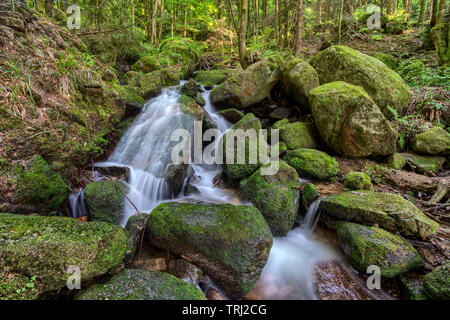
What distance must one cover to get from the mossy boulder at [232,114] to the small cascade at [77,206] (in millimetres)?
4959

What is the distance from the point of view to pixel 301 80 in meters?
6.75

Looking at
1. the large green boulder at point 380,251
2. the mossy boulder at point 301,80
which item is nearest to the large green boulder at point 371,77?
the mossy boulder at point 301,80

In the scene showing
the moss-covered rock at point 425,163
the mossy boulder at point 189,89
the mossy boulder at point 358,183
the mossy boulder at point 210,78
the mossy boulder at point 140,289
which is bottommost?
the mossy boulder at point 140,289

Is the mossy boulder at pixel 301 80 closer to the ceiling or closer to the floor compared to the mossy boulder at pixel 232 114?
closer to the ceiling

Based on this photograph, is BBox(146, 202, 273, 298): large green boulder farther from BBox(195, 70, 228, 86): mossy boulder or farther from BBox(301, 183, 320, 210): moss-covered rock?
BBox(195, 70, 228, 86): mossy boulder

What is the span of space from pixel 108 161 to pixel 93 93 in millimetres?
1559

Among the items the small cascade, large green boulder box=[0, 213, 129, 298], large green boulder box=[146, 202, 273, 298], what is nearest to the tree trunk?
large green boulder box=[146, 202, 273, 298]

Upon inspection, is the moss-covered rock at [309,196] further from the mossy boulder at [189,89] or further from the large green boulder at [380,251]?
the mossy boulder at [189,89]

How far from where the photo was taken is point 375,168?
17.2 feet

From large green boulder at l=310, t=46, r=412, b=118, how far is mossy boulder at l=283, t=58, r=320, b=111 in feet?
2.59

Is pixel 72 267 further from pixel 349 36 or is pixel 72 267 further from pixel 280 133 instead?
pixel 349 36

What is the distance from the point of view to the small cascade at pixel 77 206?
11.5 feet

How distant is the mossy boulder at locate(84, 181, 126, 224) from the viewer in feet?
11.3

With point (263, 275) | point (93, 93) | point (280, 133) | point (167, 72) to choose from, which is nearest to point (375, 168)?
point (280, 133)
